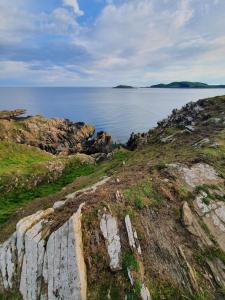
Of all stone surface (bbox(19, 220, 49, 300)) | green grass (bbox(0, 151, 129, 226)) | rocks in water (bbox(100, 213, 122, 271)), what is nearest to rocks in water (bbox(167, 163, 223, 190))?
rocks in water (bbox(100, 213, 122, 271))

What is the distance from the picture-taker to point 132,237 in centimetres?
1689

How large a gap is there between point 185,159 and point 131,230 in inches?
414

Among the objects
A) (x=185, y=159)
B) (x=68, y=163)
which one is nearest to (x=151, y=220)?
(x=185, y=159)

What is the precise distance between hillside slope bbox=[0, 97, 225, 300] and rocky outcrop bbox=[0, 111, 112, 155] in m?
45.3

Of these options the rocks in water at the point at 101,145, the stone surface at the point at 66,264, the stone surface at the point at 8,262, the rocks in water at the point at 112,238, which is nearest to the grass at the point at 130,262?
the rocks in water at the point at 112,238

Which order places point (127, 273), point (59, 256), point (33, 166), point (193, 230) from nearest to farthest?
1. point (127, 273)
2. point (59, 256)
3. point (193, 230)
4. point (33, 166)

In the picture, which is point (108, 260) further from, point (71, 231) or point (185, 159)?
Answer: point (185, 159)

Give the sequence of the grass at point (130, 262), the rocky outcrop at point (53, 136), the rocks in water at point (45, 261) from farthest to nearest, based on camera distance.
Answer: the rocky outcrop at point (53, 136)
the grass at point (130, 262)
the rocks in water at point (45, 261)

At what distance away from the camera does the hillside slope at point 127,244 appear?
49.3 ft

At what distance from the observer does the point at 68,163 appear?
1780 inches

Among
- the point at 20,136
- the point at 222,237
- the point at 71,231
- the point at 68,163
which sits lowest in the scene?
the point at 20,136

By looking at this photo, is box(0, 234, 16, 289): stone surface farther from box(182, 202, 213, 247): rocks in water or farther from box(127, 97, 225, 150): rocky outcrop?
box(127, 97, 225, 150): rocky outcrop

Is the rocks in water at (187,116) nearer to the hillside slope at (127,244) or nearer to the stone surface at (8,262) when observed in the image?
the hillside slope at (127,244)

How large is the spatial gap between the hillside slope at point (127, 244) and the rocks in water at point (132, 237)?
0.05m
